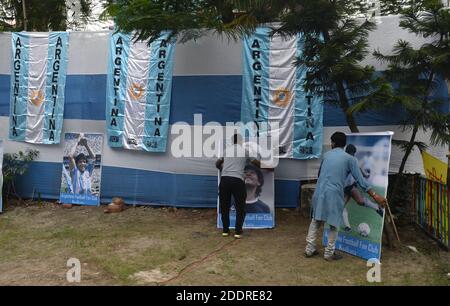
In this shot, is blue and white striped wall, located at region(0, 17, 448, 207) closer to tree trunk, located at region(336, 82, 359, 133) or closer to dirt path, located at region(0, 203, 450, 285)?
dirt path, located at region(0, 203, 450, 285)

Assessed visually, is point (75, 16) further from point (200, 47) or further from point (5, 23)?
point (200, 47)

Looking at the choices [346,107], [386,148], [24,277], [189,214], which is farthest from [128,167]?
[386,148]

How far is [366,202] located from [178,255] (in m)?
2.46

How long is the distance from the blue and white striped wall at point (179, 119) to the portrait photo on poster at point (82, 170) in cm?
15

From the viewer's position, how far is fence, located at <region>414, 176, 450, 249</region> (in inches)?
215

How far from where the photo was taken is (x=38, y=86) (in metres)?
8.70

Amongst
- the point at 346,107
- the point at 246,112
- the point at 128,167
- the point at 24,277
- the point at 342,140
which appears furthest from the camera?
the point at 128,167

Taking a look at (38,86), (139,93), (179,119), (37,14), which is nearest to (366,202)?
(179,119)

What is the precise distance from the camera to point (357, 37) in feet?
18.6

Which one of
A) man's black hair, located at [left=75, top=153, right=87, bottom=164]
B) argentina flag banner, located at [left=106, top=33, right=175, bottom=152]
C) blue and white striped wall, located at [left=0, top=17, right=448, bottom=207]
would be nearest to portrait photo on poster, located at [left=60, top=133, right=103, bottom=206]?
man's black hair, located at [left=75, top=153, right=87, bottom=164]

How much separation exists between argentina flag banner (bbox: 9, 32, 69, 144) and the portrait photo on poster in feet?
1.45

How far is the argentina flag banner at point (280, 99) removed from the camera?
739 cm

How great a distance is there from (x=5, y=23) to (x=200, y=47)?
5.93 meters

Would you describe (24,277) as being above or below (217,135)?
Result: below
